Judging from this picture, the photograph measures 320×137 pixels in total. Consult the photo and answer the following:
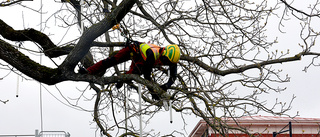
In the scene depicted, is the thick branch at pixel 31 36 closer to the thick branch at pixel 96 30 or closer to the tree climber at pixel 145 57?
the tree climber at pixel 145 57

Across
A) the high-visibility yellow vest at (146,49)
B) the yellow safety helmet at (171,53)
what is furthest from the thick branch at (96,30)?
the yellow safety helmet at (171,53)

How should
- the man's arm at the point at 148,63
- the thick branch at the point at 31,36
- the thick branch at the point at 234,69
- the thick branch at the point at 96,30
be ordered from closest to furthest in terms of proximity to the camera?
1. the thick branch at the point at 96,30
2. the man's arm at the point at 148,63
3. the thick branch at the point at 31,36
4. the thick branch at the point at 234,69

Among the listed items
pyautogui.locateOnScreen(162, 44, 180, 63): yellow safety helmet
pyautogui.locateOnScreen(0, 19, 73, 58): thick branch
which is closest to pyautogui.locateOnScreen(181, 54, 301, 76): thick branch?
pyautogui.locateOnScreen(162, 44, 180, 63): yellow safety helmet

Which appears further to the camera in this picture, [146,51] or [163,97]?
[146,51]

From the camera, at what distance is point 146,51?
7.37 m

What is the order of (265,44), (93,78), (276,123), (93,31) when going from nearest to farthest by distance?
(93,31) → (93,78) → (265,44) → (276,123)

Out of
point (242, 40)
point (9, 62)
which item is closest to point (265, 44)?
point (242, 40)

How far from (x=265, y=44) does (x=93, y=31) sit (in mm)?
3923

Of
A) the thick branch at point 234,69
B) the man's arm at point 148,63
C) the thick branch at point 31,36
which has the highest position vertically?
the thick branch at point 31,36

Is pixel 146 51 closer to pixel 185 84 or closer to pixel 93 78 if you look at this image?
pixel 93 78

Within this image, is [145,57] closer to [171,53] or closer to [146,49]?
[146,49]

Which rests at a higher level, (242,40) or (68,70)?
(242,40)

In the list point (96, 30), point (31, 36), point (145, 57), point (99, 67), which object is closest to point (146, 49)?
point (145, 57)

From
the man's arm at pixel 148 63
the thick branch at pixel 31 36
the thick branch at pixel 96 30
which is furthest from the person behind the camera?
the thick branch at pixel 31 36
